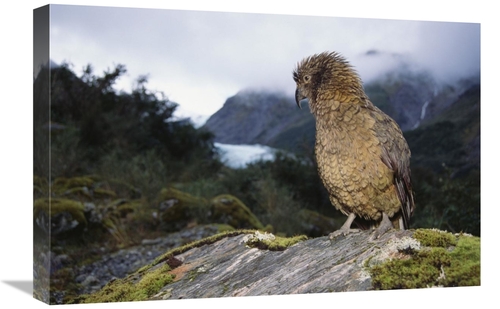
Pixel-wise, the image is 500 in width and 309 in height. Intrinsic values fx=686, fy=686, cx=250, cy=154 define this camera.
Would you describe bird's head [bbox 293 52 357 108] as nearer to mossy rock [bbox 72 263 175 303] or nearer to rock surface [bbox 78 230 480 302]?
rock surface [bbox 78 230 480 302]

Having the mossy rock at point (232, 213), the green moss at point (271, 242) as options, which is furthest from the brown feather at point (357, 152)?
the mossy rock at point (232, 213)

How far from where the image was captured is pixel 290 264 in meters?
8.58

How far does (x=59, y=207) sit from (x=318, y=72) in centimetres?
435

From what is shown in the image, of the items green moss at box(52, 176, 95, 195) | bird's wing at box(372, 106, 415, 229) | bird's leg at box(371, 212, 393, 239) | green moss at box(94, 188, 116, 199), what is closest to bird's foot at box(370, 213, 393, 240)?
bird's leg at box(371, 212, 393, 239)

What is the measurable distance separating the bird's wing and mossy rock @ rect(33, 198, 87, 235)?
4.29m

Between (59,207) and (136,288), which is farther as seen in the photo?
(59,207)

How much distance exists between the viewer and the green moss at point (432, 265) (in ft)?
27.0

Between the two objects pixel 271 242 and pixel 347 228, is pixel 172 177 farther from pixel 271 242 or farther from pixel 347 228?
pixel 347 228

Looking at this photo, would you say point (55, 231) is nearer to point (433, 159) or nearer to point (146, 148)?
point (146, 148)

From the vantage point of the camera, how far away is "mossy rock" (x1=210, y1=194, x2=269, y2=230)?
13102mm

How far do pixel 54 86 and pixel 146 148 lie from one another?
3562 millimetres

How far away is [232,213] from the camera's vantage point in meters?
13.3

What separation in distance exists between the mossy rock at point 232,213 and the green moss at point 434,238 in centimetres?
522

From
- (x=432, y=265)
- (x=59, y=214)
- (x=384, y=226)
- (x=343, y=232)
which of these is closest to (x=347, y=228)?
(x=343, y=232)
